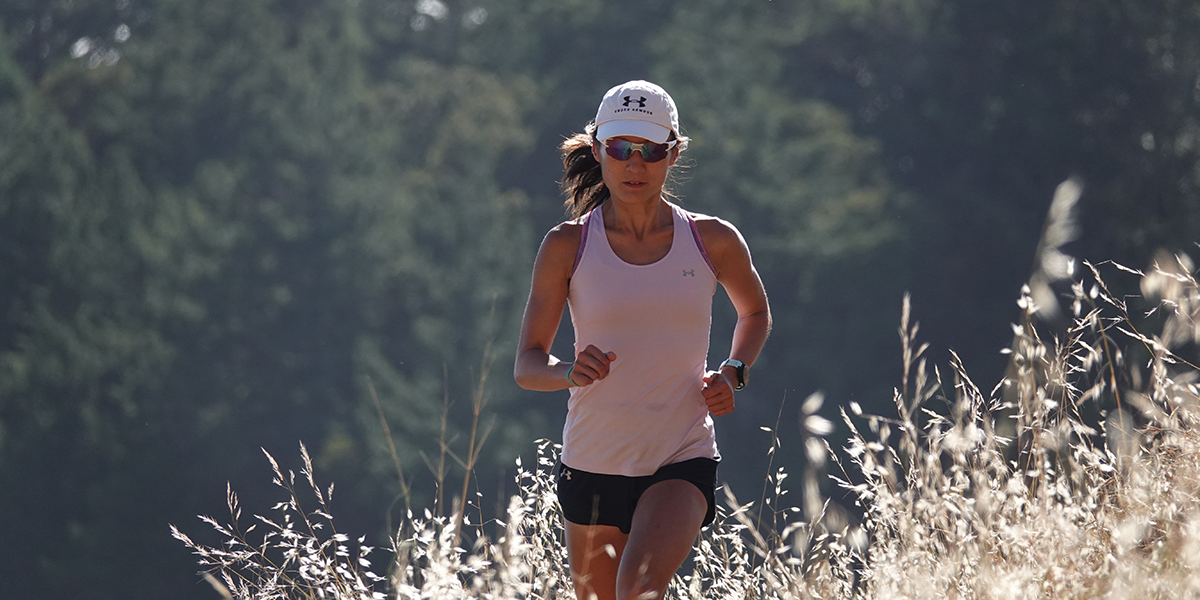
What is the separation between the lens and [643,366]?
7.80 ft

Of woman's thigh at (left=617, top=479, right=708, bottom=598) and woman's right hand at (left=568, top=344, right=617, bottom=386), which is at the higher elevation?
woman's right hand at (left=568, top=344, right=617, bottom=386)

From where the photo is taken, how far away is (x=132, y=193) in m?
23.8

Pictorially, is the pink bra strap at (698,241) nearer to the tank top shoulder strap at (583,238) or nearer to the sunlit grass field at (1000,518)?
the tank top shoulder strap at (583,238)

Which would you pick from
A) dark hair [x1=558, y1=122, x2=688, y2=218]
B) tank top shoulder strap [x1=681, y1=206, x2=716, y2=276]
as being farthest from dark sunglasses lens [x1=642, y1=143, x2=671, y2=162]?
dark hair [x1=558, y1=122, x2=688, y2=218]

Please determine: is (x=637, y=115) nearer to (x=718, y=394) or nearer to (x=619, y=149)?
(x=619, y=149)

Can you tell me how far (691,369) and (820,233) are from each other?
2199 centimetres

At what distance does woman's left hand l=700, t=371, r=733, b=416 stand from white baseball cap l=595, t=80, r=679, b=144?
50 centimetres

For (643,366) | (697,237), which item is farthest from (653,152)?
(643,366)

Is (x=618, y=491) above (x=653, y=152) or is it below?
below

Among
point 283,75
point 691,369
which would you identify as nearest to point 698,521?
point 691,369

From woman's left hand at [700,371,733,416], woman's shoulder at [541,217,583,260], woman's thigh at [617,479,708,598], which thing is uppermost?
woman's shoulder at [541,217,583,260]

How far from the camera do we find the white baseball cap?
8.01 feet

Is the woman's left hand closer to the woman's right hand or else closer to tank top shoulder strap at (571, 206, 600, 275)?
the woman's right hand

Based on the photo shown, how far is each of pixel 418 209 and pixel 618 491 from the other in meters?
23.4
